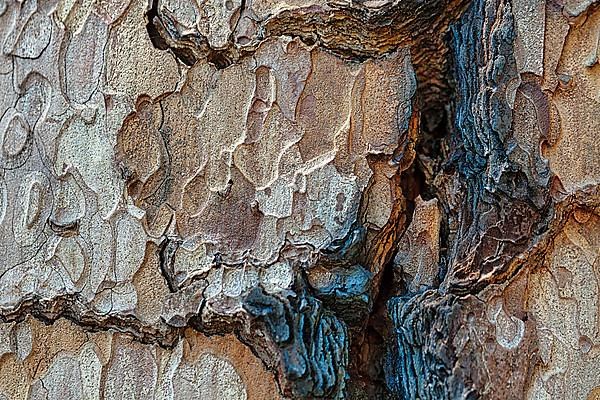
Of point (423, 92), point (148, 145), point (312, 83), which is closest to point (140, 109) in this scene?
point (148, 145)

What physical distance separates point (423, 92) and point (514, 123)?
4.1 inches

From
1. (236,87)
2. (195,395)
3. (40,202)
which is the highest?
(236,87)

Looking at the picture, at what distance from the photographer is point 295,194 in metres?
0.71

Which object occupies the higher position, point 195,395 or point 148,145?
point 148,145

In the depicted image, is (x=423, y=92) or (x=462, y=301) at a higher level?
(x=423, y=92)

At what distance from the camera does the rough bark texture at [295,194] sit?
661 mm

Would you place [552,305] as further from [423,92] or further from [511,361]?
[423,92]

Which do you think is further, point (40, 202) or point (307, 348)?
point (40, 202)

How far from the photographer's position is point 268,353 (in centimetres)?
65

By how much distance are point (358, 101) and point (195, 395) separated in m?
0.31

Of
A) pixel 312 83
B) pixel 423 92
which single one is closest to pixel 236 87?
pixel 312 83

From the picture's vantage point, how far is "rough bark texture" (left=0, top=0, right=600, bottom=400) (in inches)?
26.0

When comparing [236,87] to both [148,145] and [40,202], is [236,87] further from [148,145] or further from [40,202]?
[40,202]

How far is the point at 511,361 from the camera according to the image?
645 mm
